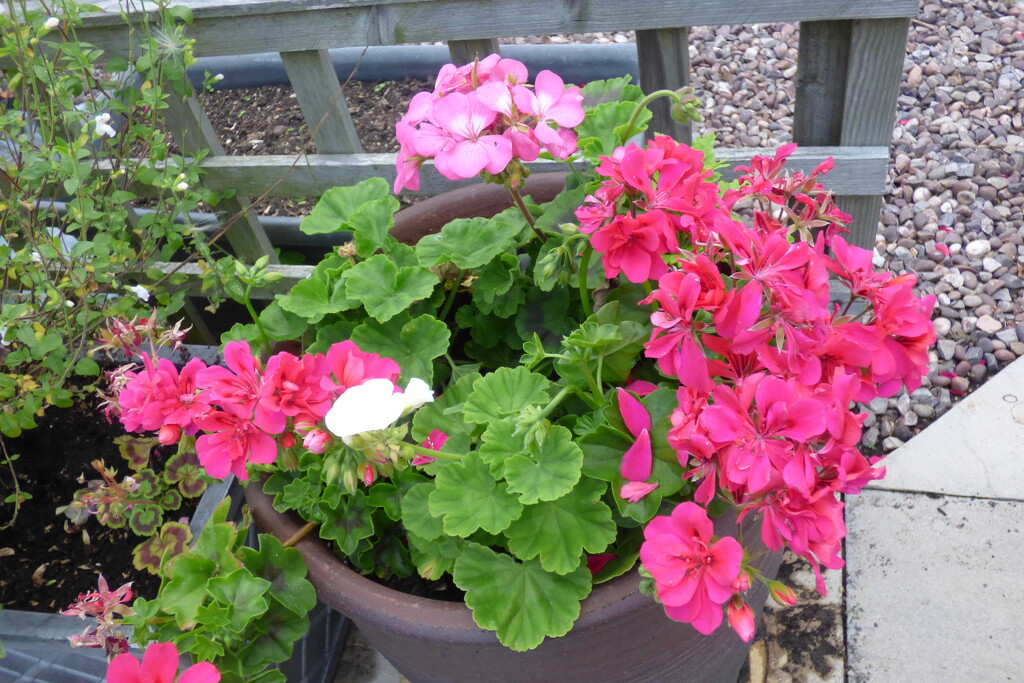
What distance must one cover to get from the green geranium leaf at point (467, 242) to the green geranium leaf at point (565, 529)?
34cm

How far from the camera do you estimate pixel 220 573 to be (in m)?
1.01

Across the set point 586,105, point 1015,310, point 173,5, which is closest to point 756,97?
point 1015,310

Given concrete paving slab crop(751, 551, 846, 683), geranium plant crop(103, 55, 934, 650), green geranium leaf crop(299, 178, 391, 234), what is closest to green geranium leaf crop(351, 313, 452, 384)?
geranium plant crop(103, 55, 934, 650)

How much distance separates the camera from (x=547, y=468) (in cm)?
91

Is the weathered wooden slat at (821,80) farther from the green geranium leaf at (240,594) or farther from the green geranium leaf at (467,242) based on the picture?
the green geranium leaf at (240,594)

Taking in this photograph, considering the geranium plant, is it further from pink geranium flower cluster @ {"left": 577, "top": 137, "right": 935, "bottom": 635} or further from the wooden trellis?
the wooden trellis

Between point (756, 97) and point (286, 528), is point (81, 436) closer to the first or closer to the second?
point (286, 528)

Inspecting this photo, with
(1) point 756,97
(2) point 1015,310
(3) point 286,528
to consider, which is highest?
(3) point 286,528

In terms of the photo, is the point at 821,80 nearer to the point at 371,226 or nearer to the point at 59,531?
the point at 371,226

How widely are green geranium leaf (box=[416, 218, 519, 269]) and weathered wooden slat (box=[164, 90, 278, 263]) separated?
582 millimetres

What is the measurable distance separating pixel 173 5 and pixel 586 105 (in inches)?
30.7

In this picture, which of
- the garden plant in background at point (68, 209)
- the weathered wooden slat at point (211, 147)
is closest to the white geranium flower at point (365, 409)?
the garden plant in background at point (68, 209)

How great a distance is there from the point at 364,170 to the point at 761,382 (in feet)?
3.78

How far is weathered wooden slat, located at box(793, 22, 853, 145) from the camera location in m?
1.32
